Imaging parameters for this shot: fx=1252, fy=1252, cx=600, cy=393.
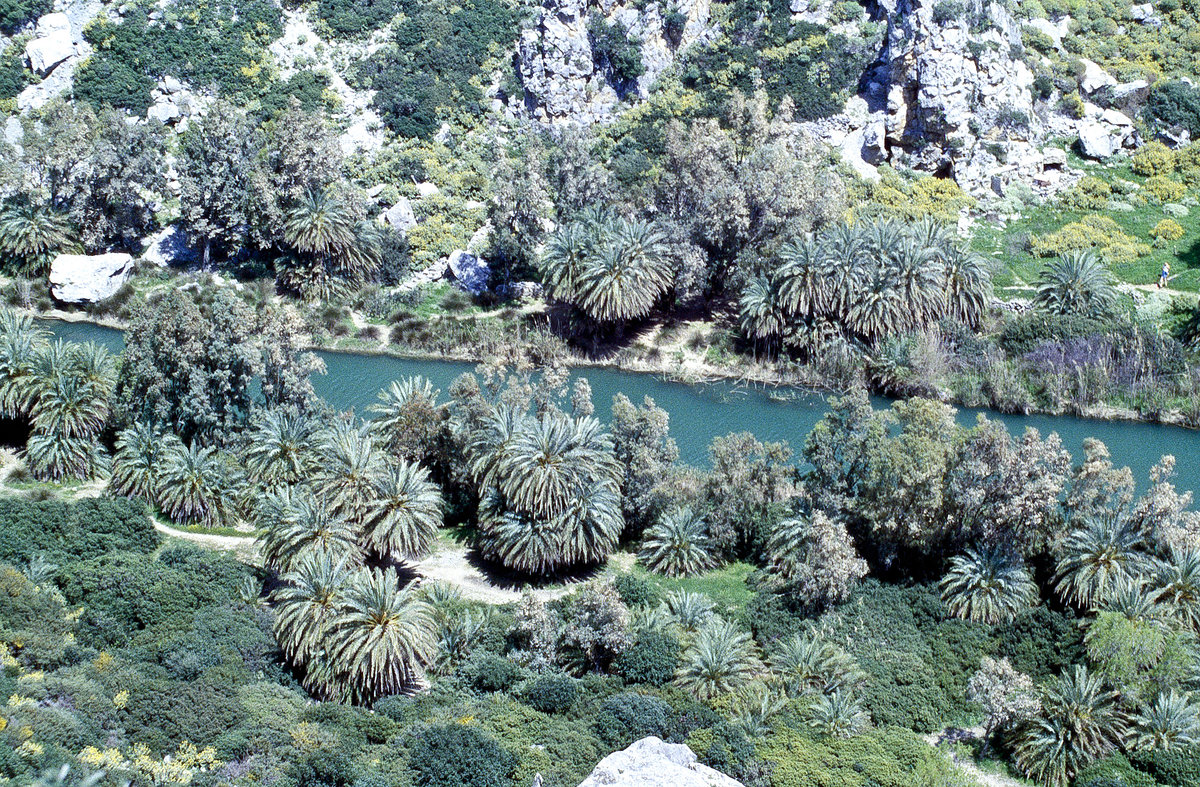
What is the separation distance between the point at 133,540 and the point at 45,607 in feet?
21.0

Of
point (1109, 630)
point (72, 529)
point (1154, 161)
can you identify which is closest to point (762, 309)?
point (1109, 630)

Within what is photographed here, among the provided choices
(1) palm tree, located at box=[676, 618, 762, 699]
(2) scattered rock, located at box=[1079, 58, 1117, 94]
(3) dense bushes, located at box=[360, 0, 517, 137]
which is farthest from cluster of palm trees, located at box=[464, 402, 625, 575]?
(2) scattered rock, located at box=[1079, 58, 1117, 94]

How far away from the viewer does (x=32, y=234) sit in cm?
7106

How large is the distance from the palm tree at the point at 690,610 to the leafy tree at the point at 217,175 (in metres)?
39.9

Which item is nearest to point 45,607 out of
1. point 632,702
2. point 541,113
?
point 632,702

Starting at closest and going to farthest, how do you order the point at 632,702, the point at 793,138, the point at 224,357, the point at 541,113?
1. the point at 632,702
2. the point at 224,357
3. the point at 793,138
4. the point at 541,113

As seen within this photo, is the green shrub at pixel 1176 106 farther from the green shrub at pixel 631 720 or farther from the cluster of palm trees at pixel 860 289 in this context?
the green shrub at pixel 631 720

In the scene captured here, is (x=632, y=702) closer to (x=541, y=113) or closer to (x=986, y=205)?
(x=986, y=205)

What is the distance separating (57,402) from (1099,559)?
4037cm

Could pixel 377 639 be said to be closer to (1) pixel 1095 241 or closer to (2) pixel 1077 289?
(2) pixel 1077 289

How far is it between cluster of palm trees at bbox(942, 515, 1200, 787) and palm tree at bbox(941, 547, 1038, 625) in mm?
34

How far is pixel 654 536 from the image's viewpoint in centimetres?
4809

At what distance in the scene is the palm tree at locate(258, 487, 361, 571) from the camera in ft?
139

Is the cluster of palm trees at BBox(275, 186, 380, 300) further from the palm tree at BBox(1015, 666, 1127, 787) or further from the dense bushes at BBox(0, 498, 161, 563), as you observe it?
the palm tree at BBox(1015, 666, 1127, 787)
